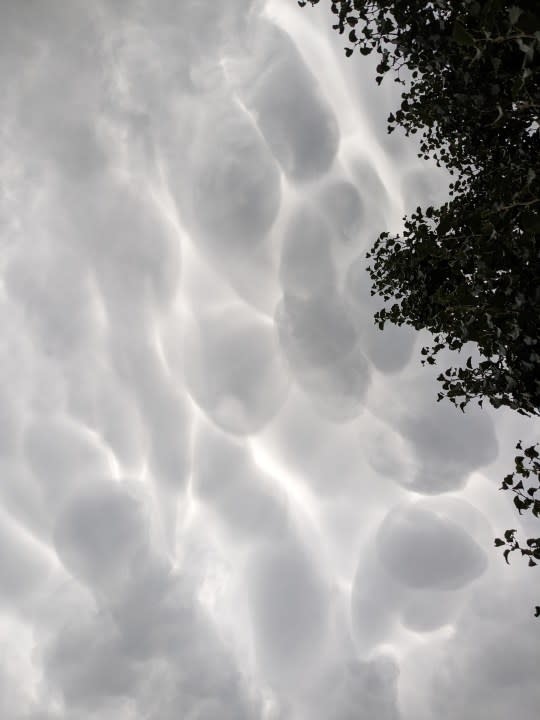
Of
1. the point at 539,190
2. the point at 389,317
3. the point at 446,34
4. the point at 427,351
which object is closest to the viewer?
the point at 539,190

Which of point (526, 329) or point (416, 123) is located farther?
point (416, 123)

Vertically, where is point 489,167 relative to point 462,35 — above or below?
above

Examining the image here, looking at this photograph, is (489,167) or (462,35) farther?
(489,167)

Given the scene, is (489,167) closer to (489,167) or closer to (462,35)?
(489,167)

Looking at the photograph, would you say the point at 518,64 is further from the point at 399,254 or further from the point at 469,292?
the point at 399,254

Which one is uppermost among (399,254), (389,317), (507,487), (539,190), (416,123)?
(416,123)

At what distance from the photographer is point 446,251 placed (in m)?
11.3

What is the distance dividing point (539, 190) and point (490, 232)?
105 cm

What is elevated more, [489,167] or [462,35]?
[489,167]

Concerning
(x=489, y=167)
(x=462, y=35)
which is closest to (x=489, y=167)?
(x=489, y=167)

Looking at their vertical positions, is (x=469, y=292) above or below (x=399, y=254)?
below

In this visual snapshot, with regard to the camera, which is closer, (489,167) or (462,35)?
(462,35)

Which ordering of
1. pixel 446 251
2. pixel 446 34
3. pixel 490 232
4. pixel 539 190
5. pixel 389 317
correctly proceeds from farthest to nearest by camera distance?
pixel 389 317
pixel 446 251
pixel 446 34
pixel 490 232
pixel 539 190

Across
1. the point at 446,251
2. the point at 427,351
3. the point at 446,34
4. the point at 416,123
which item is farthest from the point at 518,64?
the point at 427,351
